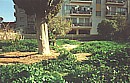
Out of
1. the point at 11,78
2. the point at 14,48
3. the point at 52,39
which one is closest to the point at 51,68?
the point at 11,78

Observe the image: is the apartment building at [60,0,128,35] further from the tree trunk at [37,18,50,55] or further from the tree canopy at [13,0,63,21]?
the tree canopy at [13,0,63,21]

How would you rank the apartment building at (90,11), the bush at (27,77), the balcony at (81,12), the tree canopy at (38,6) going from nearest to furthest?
1. the bush at (27,77)
2. the tree canopy at (38,6)
3. the balcony at (81,12)
4. the apartment building at (90,11)

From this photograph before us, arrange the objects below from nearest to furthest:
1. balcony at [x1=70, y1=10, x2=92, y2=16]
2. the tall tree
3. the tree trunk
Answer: the tall tree, the tree trunk, balcony at [x1=70, y1=10, x2=92, y2=16]

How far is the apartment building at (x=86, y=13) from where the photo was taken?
57.0 metres

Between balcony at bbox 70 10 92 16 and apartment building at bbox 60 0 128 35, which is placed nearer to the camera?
balcony at bbox 70 10 92 16

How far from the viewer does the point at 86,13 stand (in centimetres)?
5741

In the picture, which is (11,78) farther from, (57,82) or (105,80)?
(105,80)

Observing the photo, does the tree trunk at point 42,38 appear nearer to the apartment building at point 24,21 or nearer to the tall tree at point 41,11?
the tall tree at point 41,11

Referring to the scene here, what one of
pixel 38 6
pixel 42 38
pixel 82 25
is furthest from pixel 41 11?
pixel 82 25

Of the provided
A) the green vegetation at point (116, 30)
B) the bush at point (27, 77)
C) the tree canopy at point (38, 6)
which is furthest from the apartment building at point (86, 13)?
the bush at point (27, 77)

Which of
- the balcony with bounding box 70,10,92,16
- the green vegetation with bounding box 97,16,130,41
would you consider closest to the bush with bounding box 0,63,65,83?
the green vegetation with bounding box 97,16,130,41

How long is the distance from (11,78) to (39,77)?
90 cm

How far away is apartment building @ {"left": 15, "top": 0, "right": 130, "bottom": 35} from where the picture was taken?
2245 inches

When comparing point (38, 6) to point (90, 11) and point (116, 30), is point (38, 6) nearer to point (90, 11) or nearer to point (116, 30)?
point (116, 30)
